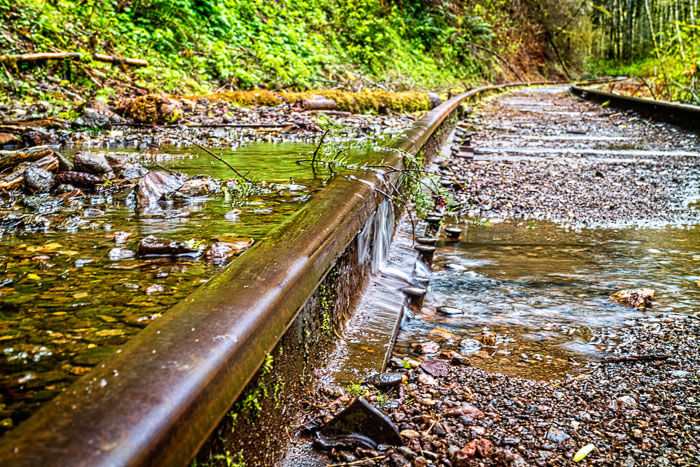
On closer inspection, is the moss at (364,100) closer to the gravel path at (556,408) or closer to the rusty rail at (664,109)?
the rusty rail at (664,109)

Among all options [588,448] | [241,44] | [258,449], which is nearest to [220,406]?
[258,449]

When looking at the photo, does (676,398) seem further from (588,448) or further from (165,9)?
(165,9)

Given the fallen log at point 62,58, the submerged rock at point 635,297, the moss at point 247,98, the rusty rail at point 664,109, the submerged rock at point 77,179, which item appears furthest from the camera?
the moss at point 247,98

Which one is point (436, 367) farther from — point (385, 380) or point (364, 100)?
point (364, 100)

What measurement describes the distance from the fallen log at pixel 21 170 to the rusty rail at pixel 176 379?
2.11m

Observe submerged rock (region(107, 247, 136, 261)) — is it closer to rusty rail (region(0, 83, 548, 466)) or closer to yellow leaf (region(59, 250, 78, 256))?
yellow leaf (region(59, 250, 78, 256))

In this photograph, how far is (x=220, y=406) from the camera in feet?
2.72

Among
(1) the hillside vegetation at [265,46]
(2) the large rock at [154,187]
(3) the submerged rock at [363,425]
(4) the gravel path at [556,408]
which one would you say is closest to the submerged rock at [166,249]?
(4) the gravel path at [556,408]

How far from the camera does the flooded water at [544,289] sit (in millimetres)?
1997

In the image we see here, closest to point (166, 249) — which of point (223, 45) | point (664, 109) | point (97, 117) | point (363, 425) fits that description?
point (363, 425)

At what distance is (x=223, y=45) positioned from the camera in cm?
1041

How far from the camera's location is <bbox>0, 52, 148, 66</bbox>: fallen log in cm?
661

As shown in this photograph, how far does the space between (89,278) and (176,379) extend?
2.99 feet

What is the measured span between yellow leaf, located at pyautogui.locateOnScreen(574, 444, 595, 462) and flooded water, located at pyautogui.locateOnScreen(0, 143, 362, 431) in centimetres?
104
